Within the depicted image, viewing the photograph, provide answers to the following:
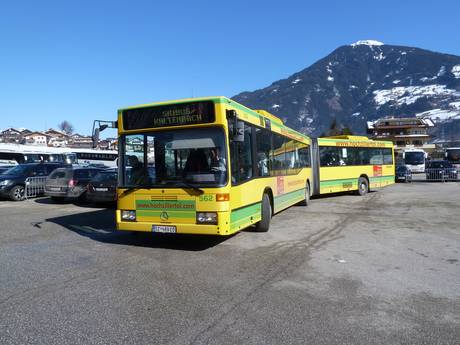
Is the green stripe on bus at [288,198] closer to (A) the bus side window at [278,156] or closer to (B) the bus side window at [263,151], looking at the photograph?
(A) the bus side window at [278,156]

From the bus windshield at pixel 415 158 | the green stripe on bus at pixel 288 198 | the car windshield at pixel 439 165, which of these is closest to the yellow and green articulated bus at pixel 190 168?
the green stripe on bus at pixel 288 198

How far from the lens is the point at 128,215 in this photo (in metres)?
8.28

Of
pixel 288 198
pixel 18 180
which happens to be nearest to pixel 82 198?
pixel 18 180

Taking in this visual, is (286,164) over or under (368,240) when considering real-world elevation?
over

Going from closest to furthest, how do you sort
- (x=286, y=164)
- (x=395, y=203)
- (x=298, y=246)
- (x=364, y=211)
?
(x=298, y=246)
(x=286, y=164)
(x=364, y=211)
(x=395, y=203)

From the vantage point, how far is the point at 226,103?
7.80 m

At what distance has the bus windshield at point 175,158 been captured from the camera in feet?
25.3

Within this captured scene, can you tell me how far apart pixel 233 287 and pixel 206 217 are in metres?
2.04

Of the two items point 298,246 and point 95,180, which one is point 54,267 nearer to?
point 298,246

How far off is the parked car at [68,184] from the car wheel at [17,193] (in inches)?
83.3

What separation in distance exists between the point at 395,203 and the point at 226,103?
11.6m

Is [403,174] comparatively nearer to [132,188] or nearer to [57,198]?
[57,198]

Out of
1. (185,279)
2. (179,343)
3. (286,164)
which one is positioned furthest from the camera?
(286,164)

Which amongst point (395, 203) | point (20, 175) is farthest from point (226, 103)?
point (20, 175)
